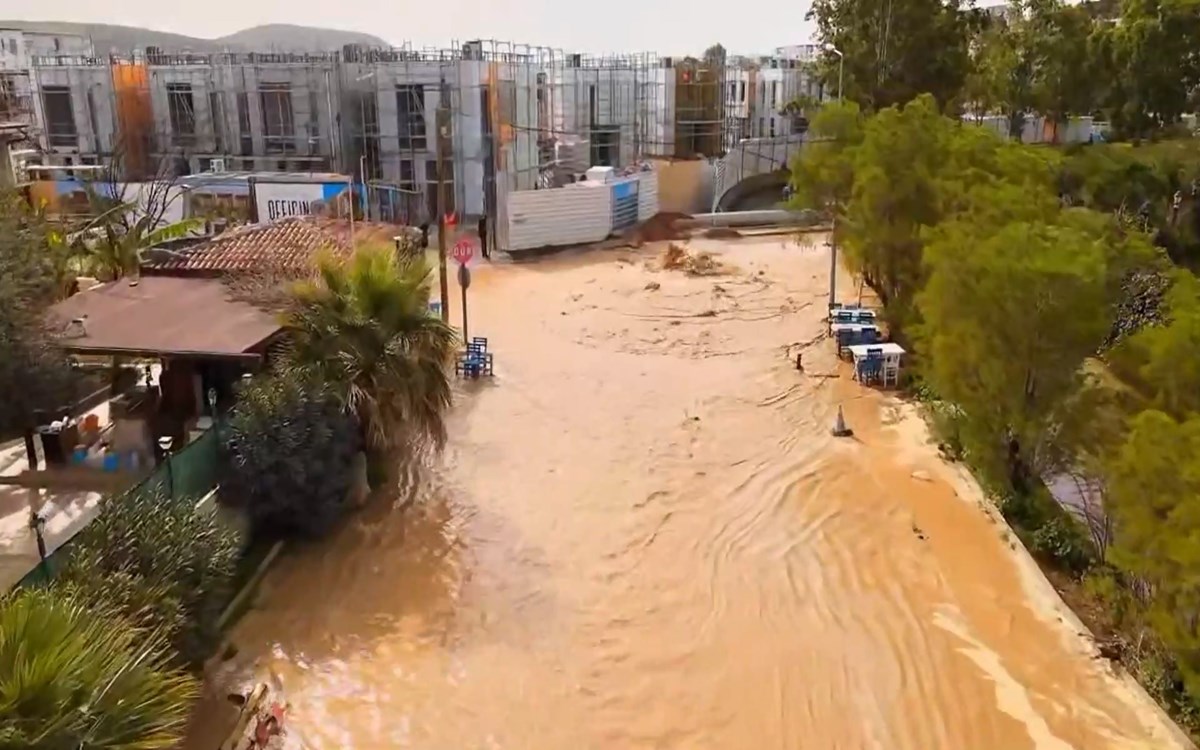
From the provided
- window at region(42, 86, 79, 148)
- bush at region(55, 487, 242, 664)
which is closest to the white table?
bush at region(55, 487, 242, 664)

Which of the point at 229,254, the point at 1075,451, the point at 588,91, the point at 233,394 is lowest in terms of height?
the point at 1075,451

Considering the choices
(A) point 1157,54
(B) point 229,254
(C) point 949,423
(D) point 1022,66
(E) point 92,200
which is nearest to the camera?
(C) point 949,423

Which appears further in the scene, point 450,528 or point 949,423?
point 949,423

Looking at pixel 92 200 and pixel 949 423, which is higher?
pixel 92 200

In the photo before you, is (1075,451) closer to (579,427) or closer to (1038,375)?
(1038,375)

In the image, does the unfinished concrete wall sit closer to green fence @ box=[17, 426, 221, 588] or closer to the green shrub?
the green shrub

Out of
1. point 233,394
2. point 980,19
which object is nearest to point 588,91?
point 980,19
